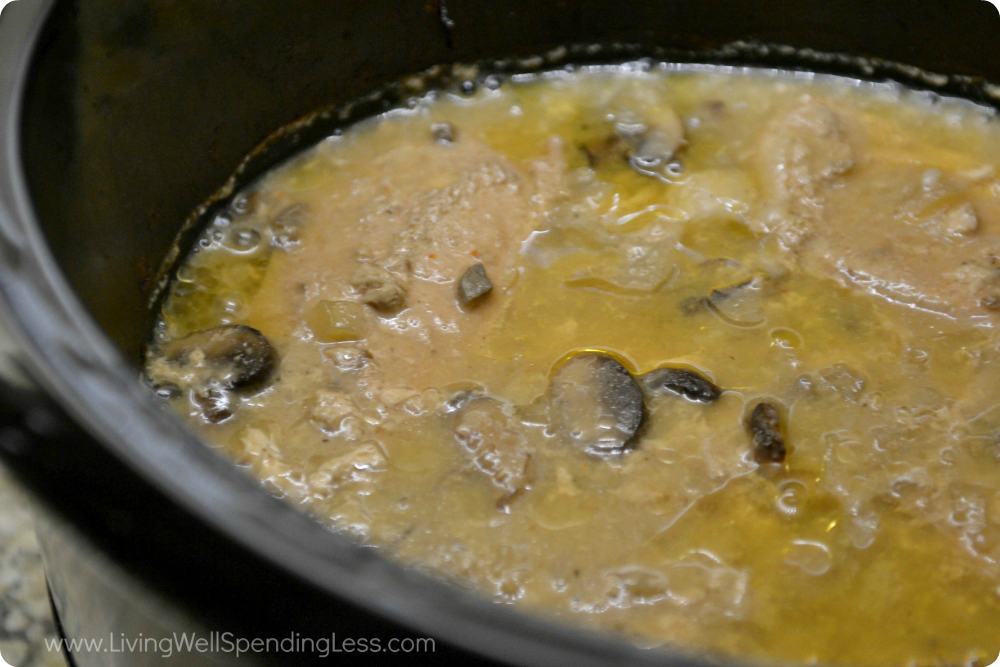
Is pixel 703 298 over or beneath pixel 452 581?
over

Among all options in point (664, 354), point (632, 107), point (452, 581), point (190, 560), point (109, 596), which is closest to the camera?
point (190, 560)

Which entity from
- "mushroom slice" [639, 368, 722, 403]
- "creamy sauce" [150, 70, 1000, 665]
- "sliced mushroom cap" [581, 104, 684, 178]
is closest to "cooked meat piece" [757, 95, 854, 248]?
"creamy sauce" [150, 70, 1000, 665]

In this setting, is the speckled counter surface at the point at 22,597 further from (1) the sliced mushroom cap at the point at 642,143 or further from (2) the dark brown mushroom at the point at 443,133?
(1) the sliced mushroom cap at the point at 642,143

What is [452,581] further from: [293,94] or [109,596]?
[293,94]

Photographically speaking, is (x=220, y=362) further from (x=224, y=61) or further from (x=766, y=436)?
(x=766, y=436)

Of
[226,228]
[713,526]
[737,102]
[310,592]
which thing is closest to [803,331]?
[713,526]

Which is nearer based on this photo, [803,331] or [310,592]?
[310,592]
